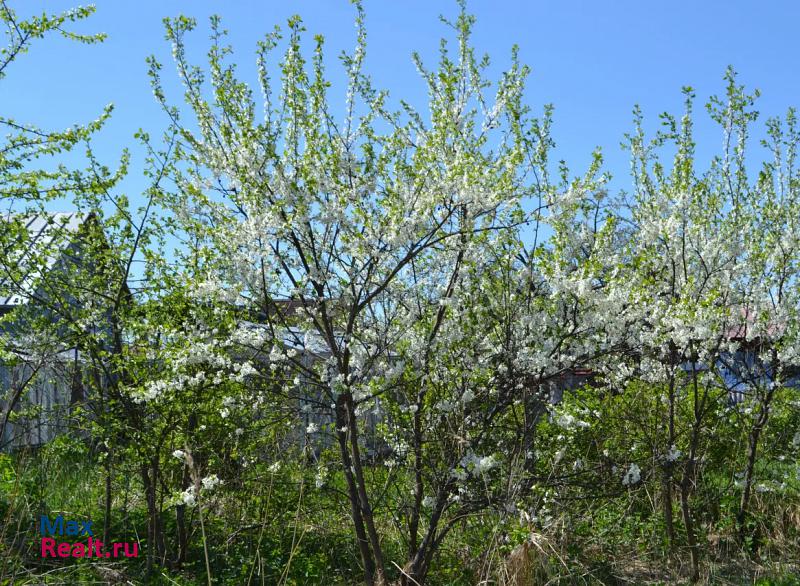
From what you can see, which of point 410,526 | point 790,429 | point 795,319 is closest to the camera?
point 410,526

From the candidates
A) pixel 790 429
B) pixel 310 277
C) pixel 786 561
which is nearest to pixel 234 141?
pixel 310 277

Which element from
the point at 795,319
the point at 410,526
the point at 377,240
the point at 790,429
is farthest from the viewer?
the point at 790,429

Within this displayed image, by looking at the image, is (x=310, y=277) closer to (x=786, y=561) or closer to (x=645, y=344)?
(x=645, y=344)

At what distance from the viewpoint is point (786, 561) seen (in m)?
5.77

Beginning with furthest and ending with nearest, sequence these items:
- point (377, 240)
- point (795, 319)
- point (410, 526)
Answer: point (795, 319) → point (410, 526) → point (377, 240)

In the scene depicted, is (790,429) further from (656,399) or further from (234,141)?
(234,141)

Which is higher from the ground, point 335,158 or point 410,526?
point 335,158

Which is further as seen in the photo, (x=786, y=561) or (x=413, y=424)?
(x=786, y=561)

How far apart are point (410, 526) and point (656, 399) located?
6.79 ft

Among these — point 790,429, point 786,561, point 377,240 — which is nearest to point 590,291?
point 377,240

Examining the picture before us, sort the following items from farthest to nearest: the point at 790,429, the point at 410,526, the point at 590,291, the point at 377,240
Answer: the point at 790,429 < the point at 410,526 < the point at 590,291 < the point at 377,240

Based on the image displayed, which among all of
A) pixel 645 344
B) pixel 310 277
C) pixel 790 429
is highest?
pixel 310 277

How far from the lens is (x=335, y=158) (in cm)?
443

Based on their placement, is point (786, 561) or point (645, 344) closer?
point (645, 344)
